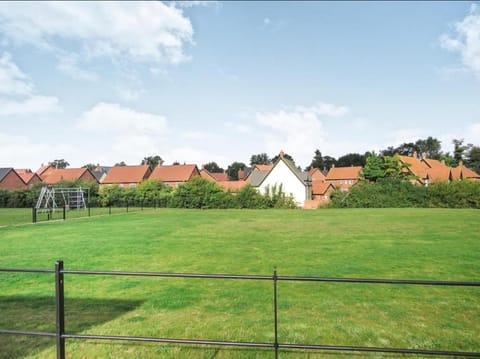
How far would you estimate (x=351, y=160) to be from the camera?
331 feet

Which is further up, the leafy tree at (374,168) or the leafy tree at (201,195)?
the leafy tree at (374,168)

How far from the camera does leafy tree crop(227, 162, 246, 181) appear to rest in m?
96.4

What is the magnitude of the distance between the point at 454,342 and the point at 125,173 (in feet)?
202

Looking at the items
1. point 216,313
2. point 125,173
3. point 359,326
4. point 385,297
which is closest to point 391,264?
point 385,297

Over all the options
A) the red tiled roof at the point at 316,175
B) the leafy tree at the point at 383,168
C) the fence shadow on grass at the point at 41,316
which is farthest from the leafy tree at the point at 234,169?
the fence shadow on grass at the point at 41,316

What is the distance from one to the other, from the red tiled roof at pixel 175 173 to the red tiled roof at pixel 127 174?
1867 mm

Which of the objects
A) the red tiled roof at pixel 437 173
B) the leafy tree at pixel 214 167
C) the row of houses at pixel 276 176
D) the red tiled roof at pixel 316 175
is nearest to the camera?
the row of houses at pixel 276 176

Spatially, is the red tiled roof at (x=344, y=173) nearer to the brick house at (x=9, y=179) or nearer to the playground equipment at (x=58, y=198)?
the playground equipment at (x=58, y=198)

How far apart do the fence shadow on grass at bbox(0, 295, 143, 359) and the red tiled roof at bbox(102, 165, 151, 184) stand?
2163 inches

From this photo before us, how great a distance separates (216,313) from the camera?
5445 mm

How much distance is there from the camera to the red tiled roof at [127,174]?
59.3m

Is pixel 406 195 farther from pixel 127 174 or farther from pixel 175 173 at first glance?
pixel 127 174

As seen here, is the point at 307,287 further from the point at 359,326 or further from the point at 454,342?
the point at 454,342

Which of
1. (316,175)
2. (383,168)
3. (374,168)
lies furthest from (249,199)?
(316,175)
